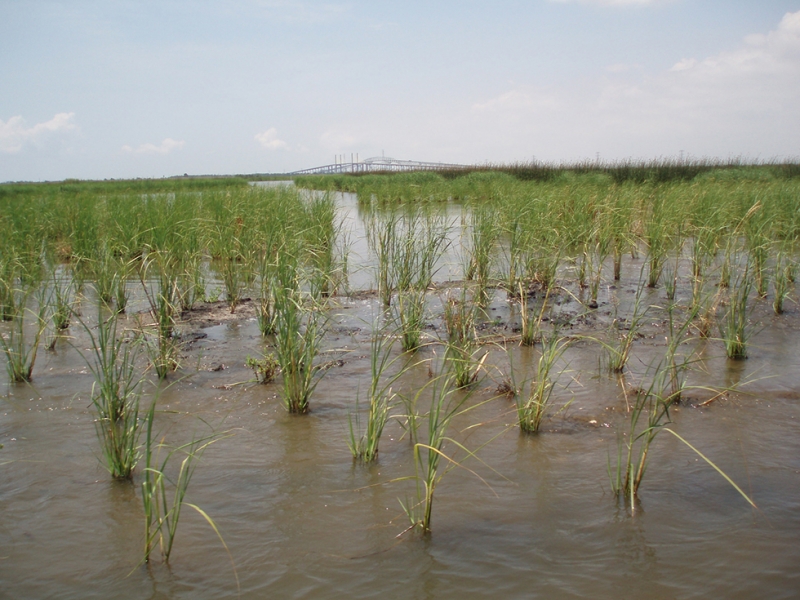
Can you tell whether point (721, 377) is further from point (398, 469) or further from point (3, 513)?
point (3, 513)

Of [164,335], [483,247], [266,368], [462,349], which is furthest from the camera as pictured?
[483,247]

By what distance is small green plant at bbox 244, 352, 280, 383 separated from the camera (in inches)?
156

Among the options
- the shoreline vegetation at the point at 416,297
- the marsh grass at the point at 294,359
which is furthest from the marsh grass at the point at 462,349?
the marsh grass at the point at 294,359

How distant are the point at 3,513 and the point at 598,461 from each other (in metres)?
2.71

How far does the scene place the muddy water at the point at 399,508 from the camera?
2.13 metres

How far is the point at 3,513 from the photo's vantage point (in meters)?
2.54

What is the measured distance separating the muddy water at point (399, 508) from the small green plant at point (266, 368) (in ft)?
0.32

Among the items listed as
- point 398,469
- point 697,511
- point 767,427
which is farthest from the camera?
point 767,427

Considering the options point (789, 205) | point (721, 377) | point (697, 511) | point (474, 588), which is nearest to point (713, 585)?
point (697, 511)

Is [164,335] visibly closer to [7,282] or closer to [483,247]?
[7,282]

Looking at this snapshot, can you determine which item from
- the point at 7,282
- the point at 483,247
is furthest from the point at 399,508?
the point at 7,282

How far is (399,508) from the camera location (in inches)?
101

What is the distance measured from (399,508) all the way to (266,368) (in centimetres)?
172

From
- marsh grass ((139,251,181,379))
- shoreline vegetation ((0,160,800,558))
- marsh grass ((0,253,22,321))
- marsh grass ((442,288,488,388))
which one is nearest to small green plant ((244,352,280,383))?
shoreline vegetation ((0,160,800,558))
